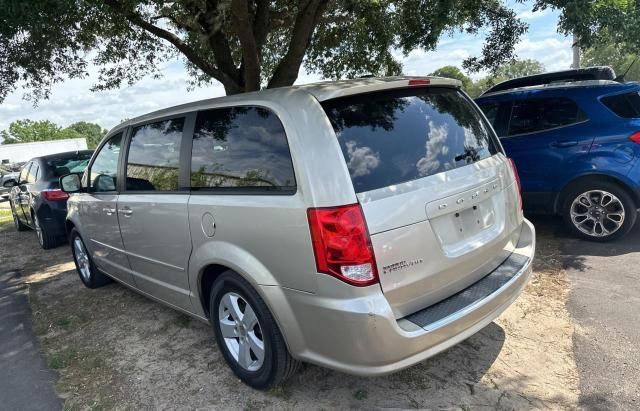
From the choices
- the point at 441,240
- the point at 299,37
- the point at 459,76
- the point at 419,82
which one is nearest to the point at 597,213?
the point at 419,82

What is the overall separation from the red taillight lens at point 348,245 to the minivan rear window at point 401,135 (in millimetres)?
171

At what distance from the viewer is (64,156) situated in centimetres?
809

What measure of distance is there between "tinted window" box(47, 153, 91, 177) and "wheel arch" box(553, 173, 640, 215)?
722cm

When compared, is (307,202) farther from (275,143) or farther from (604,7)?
(604,7)

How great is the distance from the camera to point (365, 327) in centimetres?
236

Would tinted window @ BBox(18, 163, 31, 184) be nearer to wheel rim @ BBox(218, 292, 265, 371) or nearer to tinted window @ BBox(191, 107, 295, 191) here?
tinted window @ BBox(191, 107, 295, 191)

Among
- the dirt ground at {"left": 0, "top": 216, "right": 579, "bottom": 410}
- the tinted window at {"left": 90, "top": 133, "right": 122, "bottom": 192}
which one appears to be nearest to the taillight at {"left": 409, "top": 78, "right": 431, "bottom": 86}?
the dirt ground at {"left": 0, "top": 216, "right": 579, "bottom": 410}

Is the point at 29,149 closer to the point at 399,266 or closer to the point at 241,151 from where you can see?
the point at 241,151

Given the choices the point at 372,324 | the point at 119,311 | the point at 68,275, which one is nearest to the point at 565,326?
the point at 372,324

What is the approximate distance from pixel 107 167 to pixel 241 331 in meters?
2.43

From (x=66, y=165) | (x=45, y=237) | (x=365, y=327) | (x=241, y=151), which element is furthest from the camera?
(x=66, y=165)

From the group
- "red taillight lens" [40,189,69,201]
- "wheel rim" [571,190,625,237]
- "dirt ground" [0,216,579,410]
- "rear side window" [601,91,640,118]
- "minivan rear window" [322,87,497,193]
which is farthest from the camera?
"red taillight lens" [40,189,69,201]

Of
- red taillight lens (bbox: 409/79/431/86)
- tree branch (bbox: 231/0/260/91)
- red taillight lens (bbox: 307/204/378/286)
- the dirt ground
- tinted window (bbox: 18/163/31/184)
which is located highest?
tree branch (bbox: 231/0/260/91)

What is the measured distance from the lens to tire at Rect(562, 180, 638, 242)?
5.23m
